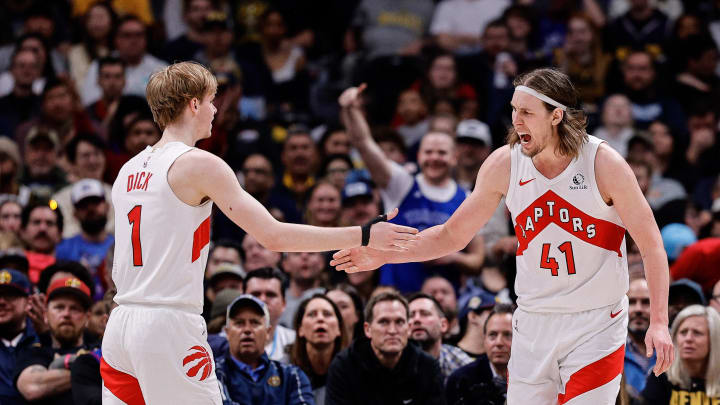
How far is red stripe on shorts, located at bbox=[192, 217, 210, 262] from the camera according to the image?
537 cm

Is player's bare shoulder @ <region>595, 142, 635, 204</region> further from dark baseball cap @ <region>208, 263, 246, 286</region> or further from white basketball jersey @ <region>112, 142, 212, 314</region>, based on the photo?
dark baseball cap @ <region>208, 263, 246, 286</region>

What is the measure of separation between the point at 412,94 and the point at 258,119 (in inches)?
81.2

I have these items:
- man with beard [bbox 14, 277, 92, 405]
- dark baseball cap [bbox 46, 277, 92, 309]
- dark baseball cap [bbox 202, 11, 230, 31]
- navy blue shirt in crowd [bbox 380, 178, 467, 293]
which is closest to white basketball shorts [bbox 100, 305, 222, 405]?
man with beard [bbox 14, 277, 92, 405]

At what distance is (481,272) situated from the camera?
10.6m

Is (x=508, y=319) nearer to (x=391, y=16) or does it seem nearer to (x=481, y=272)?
(x=481, y=272)

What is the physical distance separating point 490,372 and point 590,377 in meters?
2.89

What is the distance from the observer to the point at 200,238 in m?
5.41

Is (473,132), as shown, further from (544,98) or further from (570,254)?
(570,254)

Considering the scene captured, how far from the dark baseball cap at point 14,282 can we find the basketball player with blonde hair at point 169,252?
3872 mm

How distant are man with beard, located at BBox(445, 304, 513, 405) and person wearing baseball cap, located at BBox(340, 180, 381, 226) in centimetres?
279

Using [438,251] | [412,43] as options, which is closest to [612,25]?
[412,43]

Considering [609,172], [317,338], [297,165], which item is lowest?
[317,338]

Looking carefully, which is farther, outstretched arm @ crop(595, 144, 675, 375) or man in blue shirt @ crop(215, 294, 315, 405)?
man in blue shirt @ crop(215, 294, 315, 405)

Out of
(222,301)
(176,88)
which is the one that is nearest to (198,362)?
(176,88)
